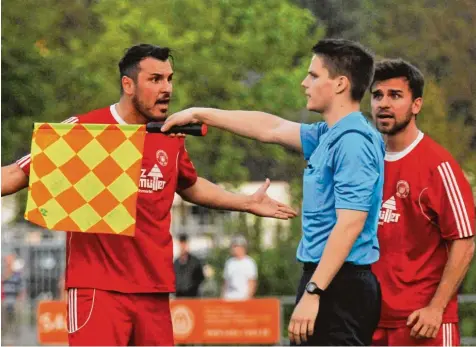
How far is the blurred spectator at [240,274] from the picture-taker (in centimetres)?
1981

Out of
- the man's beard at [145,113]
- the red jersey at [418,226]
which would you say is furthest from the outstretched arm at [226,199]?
the red jersey at [418,226]

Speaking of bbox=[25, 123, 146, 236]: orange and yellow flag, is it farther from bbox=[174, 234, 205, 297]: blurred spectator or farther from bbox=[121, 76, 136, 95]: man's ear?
bbox=[174, 234, 205, 297]: blurred spectator

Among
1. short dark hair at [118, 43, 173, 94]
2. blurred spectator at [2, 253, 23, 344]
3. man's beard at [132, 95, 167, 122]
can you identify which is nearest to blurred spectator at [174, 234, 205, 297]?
blurred spectator at [2, 253, 23, 344]

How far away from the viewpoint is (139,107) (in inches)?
335

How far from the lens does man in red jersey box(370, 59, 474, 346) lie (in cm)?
816

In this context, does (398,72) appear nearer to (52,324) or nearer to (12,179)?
(12,179)

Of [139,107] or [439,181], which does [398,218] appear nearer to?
[439,181]

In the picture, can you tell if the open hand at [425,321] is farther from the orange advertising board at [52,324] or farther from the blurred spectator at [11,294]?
the blurred spectator at [11,294]

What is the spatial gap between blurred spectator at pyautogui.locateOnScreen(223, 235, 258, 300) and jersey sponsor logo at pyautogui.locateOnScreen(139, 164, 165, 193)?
1148 centimetres

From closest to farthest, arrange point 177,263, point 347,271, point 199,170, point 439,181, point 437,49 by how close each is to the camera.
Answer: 1. point 347,271
2. point 439,181
3. point 177,263
4. point 199,170
5. point 437,49

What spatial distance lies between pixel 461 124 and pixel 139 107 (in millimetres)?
25856

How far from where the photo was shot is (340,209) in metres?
6.50

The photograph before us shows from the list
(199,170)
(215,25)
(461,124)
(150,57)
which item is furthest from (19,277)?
(150,57)

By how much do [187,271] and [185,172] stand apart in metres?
11.1
